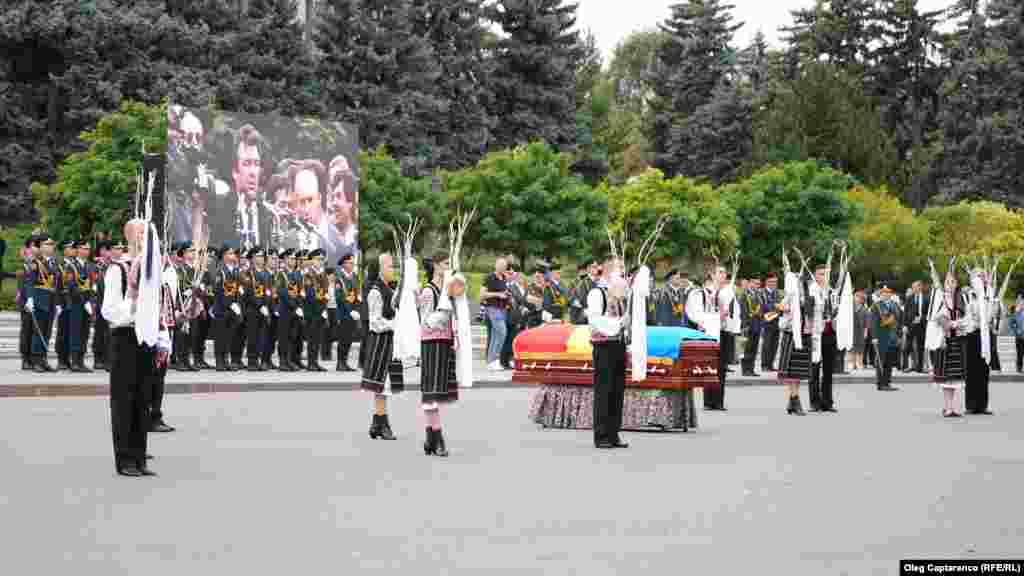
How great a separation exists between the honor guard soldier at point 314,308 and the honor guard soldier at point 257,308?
81 cm

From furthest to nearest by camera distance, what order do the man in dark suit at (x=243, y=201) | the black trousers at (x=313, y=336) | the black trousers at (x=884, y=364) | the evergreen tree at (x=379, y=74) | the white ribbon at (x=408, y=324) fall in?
the evergreen tree at (x=379, y=74)
the man in dark suit at (x=243, y=201)
the black trousers at (x=884, y=364)
the black trousers at (x=313, y=336)
the white ribbon at (x=408, y=324)

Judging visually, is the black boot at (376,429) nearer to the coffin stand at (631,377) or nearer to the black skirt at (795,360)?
the coffin stand at (631,377)

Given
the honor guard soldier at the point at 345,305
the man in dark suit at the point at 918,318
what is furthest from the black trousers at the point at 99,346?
the man in dark suit at the point at 918,318

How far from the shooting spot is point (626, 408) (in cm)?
1931

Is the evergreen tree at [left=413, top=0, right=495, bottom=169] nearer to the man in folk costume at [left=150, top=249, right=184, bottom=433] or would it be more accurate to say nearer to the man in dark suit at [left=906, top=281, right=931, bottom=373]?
the man in dark suit at [left=906, top=281, right=931, bottom=373]

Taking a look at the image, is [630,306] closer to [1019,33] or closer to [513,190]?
[513,190]

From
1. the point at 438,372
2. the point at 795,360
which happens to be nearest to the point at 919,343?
the point at 795,360

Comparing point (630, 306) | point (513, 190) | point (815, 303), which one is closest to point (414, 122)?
point (513, 190)

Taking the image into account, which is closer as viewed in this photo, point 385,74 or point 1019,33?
point 385,74

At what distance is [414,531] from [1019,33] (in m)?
78.8

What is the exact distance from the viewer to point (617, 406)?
16.7 m

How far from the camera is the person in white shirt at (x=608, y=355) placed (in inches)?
651

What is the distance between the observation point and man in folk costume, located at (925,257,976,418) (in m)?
22.4

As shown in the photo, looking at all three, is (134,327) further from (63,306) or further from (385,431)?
(63,306)
